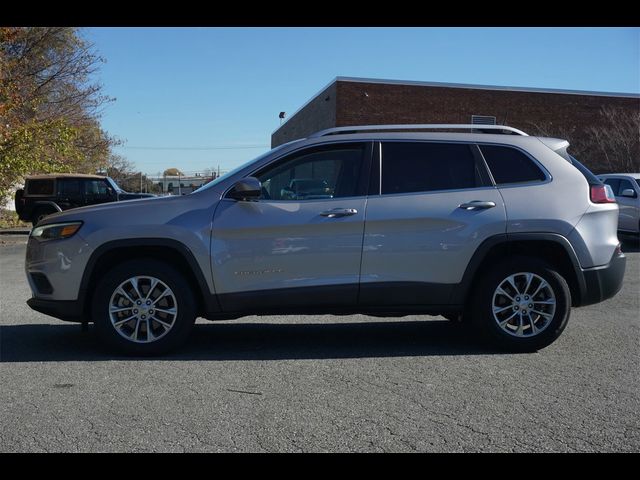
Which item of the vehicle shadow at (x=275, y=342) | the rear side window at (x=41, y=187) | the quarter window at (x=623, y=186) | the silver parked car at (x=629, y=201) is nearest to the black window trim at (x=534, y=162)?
the vehicle shadow at (x=275, y=342)

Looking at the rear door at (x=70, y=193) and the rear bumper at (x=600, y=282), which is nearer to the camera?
the rear bumper at (x=600, y=282)

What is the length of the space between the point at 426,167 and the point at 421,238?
2.33 feet

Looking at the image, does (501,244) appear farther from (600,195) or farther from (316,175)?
(316,175)

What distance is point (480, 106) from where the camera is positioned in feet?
92.9

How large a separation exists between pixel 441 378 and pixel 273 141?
51.9 metres

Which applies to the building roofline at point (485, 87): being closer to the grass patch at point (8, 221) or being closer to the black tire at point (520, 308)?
the grass patch at point (8, 221)

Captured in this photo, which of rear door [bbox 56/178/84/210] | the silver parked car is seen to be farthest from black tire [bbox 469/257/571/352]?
rear door [bbox 56/178/84/210]

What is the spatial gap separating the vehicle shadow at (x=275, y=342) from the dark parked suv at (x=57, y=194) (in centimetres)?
1482

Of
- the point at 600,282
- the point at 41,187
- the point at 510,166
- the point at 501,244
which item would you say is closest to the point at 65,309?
the point at 501,244

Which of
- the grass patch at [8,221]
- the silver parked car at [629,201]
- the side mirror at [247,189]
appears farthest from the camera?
the grass patch at [8,221]

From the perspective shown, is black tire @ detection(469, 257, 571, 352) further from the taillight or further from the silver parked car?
the silver parked car

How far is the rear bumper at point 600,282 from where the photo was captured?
5.46 meters
